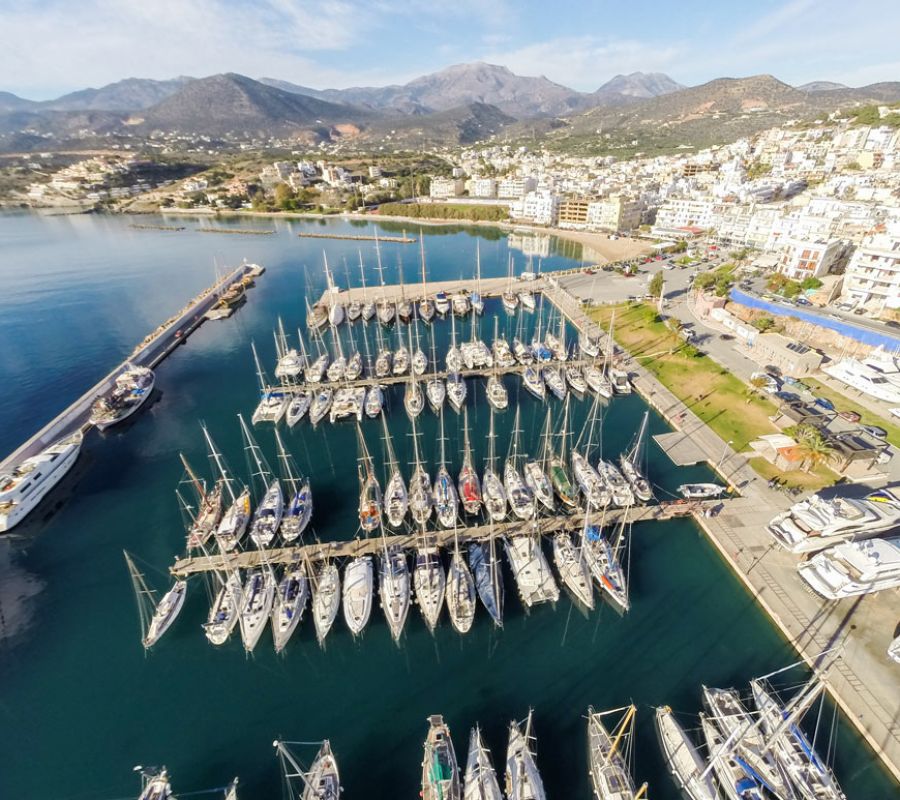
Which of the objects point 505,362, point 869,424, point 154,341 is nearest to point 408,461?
point 505,362

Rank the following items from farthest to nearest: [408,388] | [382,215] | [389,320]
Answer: [382,215] → [389,320] → [408,388]

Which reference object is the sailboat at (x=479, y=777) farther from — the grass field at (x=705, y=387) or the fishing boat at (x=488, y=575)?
the grass field at (x=705, y=387)

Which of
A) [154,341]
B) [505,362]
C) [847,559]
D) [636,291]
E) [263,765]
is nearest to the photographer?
[263,765]

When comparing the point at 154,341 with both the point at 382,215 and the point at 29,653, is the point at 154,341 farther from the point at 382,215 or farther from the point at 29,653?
the point at 382,215

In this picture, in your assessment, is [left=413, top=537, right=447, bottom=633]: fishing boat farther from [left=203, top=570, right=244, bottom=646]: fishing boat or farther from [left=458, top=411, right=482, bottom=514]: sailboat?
[left=203, top=570, right=244, bottom=646]: fishing boat

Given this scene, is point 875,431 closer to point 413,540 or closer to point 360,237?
point 413,540

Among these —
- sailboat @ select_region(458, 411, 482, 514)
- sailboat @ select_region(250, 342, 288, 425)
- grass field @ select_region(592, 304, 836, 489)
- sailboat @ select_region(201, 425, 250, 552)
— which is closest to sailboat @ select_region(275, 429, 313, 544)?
sailboat @ select_region(201, 425, 250, 552)

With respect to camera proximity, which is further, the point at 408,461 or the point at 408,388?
the point at 408,388
